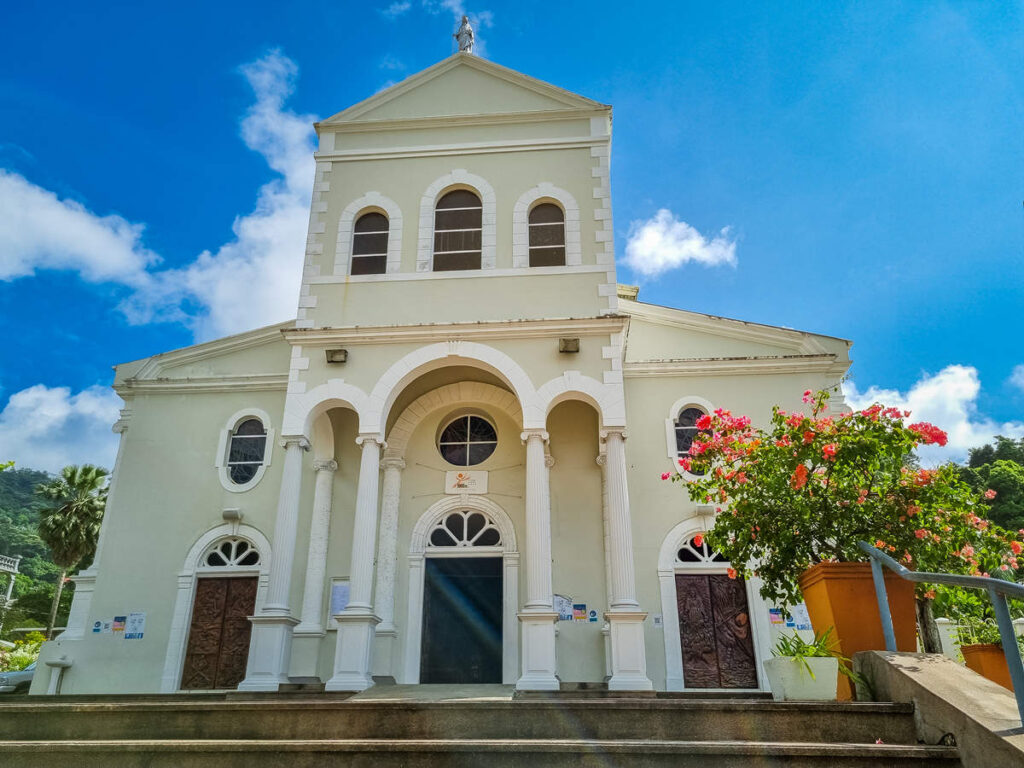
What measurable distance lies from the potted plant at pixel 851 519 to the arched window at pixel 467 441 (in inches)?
264

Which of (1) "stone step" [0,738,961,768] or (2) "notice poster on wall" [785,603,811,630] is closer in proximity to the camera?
(1) "stone step" [0,738,961,768]

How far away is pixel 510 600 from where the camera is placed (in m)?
12.9

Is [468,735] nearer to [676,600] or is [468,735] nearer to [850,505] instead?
[850,505]

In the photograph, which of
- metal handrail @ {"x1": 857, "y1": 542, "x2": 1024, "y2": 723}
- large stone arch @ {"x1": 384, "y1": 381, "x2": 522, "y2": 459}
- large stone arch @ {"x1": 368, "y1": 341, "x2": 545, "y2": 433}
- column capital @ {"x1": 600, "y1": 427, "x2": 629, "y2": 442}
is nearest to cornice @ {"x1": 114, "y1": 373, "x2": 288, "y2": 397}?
large stone arch @ {"x1": 384, "y1": 381, "x2": 522, "y2": 459}

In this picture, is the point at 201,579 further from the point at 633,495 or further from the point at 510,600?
the point at 633,495

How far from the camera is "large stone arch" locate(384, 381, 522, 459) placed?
46.0ft

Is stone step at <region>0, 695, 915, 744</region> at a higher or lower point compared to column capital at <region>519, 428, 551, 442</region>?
lower

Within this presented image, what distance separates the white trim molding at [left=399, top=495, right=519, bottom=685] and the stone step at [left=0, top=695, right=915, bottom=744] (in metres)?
6.57

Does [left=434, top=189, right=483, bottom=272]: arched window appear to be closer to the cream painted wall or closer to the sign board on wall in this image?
the cream painted wall

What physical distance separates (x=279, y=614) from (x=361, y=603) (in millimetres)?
1248

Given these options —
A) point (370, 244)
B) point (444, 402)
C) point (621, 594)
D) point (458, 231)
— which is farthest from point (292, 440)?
point (621, 594)

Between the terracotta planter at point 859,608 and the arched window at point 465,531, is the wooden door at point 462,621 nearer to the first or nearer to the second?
the arched window at point 465,531

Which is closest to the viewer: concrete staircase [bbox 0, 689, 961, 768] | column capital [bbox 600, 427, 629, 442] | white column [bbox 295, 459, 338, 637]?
concrete staircase [bbox 0, 689, 961, 768]

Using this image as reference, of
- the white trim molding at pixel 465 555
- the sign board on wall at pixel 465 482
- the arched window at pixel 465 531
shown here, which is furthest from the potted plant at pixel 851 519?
the sign board on wall at pixel 465 482
